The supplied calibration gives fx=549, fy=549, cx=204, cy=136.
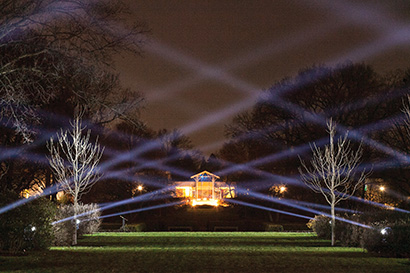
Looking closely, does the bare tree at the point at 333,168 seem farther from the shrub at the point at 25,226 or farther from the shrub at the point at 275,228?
the shrub at the point at 25,226

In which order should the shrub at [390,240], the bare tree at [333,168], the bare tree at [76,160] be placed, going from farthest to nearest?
the bare tree at [333,168] → the bare tree at [76,160] → the shrub at [390,240]

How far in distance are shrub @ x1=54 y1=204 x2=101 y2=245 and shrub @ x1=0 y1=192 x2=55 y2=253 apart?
2307 millimetres

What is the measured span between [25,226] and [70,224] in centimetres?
500

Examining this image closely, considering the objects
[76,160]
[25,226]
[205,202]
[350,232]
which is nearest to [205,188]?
[205,202]

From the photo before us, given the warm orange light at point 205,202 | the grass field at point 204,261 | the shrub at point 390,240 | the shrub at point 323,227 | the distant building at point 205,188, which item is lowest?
the grass field at point 204,261

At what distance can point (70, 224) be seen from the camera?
877 inches

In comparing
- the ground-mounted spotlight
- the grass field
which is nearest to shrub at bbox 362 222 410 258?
the ground-mounted spotlight

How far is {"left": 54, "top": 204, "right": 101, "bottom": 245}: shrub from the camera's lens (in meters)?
21.0

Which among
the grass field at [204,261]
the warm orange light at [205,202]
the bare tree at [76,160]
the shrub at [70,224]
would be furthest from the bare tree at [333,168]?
the warm orange light at [205,202]

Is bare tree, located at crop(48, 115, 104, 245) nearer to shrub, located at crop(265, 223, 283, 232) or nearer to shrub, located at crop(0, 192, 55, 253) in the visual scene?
shrub, located at crop(0, 192, 55, 253)

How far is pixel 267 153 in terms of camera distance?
1786 inches

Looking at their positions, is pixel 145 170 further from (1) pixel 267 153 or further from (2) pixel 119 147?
(1) pixel 267 153

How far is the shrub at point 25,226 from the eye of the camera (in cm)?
1692

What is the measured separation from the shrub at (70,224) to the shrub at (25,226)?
231 centimetres
